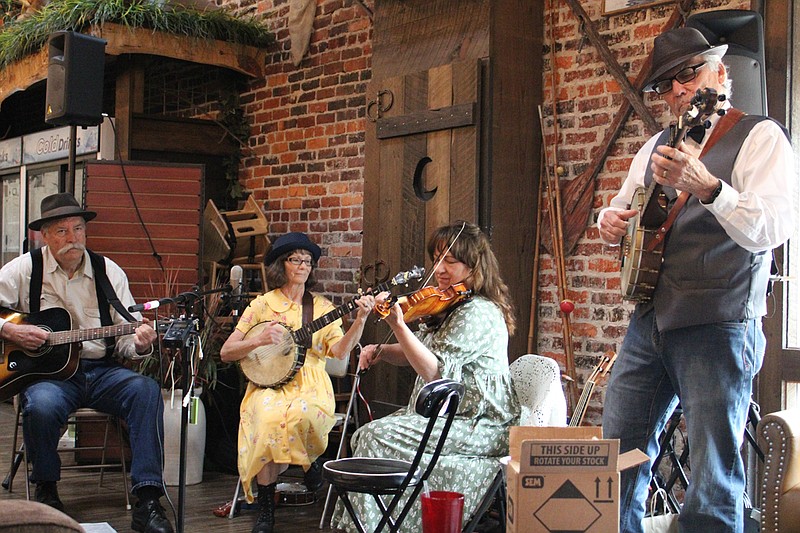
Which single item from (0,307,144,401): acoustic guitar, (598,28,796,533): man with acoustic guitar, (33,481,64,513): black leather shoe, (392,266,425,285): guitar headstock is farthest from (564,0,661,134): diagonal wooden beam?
(33,481,64,513): black leather shoe

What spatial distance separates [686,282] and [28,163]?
24.6 feet

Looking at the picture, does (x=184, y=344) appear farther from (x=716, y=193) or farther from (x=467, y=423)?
(x=716, y=193)

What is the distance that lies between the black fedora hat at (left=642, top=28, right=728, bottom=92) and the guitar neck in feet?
8.64

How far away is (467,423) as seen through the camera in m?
3.65

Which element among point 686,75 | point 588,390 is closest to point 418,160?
point 588,390

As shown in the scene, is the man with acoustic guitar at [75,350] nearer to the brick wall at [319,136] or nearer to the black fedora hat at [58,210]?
the black fedora hat at [58,210]

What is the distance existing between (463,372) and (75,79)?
3.09 meters

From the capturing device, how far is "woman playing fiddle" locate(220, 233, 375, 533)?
4223 millimetres

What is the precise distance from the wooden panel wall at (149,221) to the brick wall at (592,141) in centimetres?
228

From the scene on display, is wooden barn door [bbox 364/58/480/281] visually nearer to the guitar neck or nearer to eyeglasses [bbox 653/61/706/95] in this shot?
the guitar neck

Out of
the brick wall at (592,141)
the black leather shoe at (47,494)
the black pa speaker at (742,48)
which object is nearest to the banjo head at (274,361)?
the black leather shoe at (47,494)

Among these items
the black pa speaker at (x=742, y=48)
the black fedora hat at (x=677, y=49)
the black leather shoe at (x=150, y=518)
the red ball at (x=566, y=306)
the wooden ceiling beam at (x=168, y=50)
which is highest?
the wooden ceiling beam at (x=168, y=50)

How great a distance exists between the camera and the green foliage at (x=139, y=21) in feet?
20.4

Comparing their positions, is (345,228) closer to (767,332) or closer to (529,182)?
(529,182)
